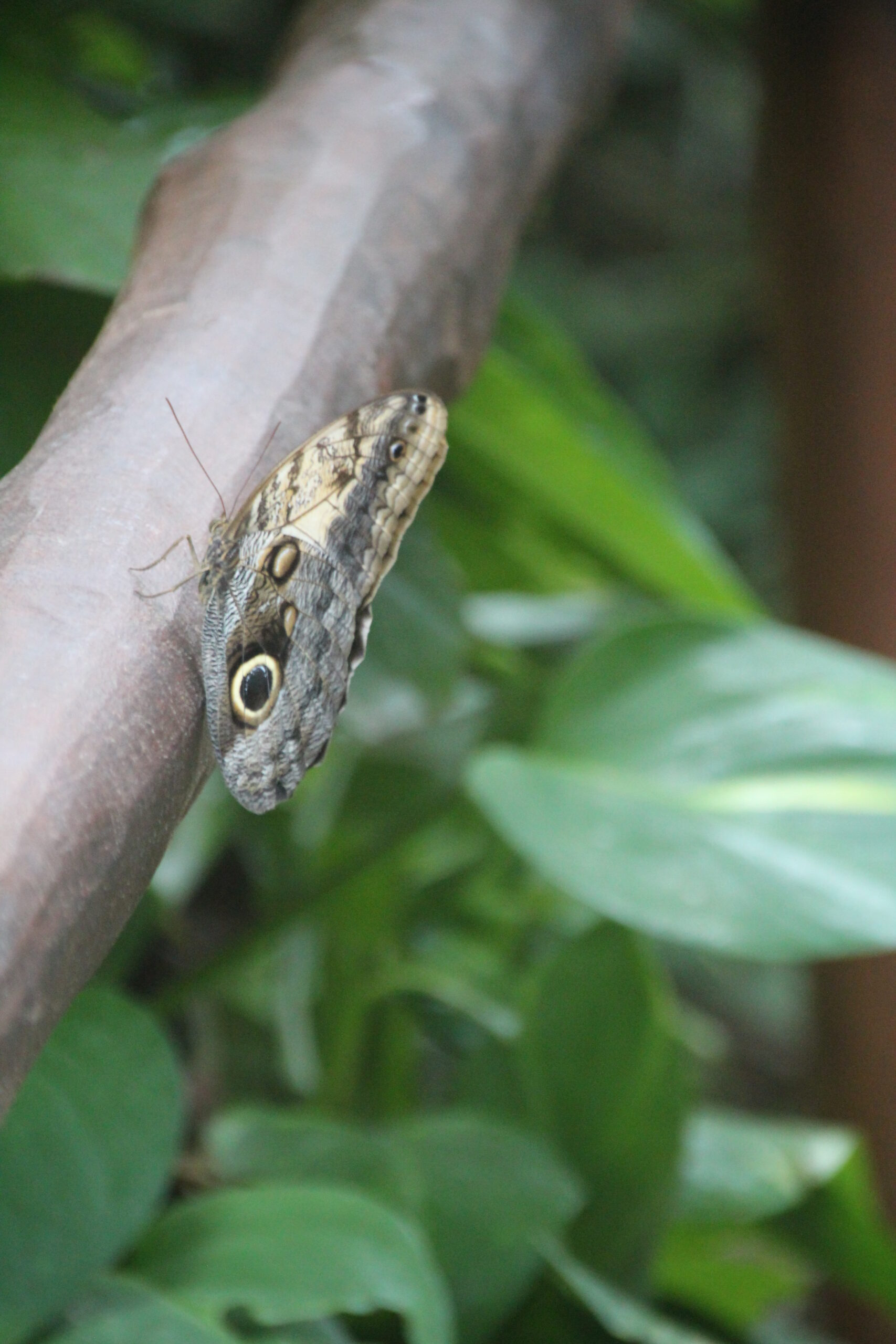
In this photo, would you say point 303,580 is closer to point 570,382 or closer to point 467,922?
Answer: point 570,382

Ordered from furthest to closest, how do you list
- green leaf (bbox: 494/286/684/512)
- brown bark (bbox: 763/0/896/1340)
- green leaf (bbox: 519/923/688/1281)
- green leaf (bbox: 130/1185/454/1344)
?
1. brown bark (bbox: 763/0/896/1340)
2. green leaf (bbox: 494/286/684/512)
3. green leaf (bbox: 519/923/688/1281)
4. green leaf (bbox: 130/1185/454/1344)

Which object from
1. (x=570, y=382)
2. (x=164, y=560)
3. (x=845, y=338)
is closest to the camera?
A: (x=164, y=560)

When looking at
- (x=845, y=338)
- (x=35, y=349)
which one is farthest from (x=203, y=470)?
(x=845, y=338)

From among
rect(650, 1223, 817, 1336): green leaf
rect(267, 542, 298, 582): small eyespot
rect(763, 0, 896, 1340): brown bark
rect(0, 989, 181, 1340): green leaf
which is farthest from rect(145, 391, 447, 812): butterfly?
rect(763, 0, 896, 1340): brown bark

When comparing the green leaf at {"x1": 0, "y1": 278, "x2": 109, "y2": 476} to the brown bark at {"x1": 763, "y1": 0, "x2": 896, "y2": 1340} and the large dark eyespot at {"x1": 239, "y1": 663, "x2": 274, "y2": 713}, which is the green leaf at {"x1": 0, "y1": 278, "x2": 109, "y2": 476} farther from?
the brown bark at {"x1": 763, "y1": 0, "x2": 896, "y2": 1340}

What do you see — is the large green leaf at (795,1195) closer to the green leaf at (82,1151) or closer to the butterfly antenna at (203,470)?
the green leaf at (82,1151)

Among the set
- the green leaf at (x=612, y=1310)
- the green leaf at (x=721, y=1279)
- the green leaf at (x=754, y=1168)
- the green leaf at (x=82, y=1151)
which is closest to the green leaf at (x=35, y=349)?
the green leaf at (x=82, y=1151)

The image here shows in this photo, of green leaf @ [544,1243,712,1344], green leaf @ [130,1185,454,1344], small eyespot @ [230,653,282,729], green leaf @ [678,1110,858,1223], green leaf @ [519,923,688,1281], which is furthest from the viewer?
green leaf @ [678,1110,858,1223]

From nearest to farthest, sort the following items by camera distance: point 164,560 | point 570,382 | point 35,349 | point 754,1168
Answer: point 164,560
point 35,349
point 754,1168
point 570,382
